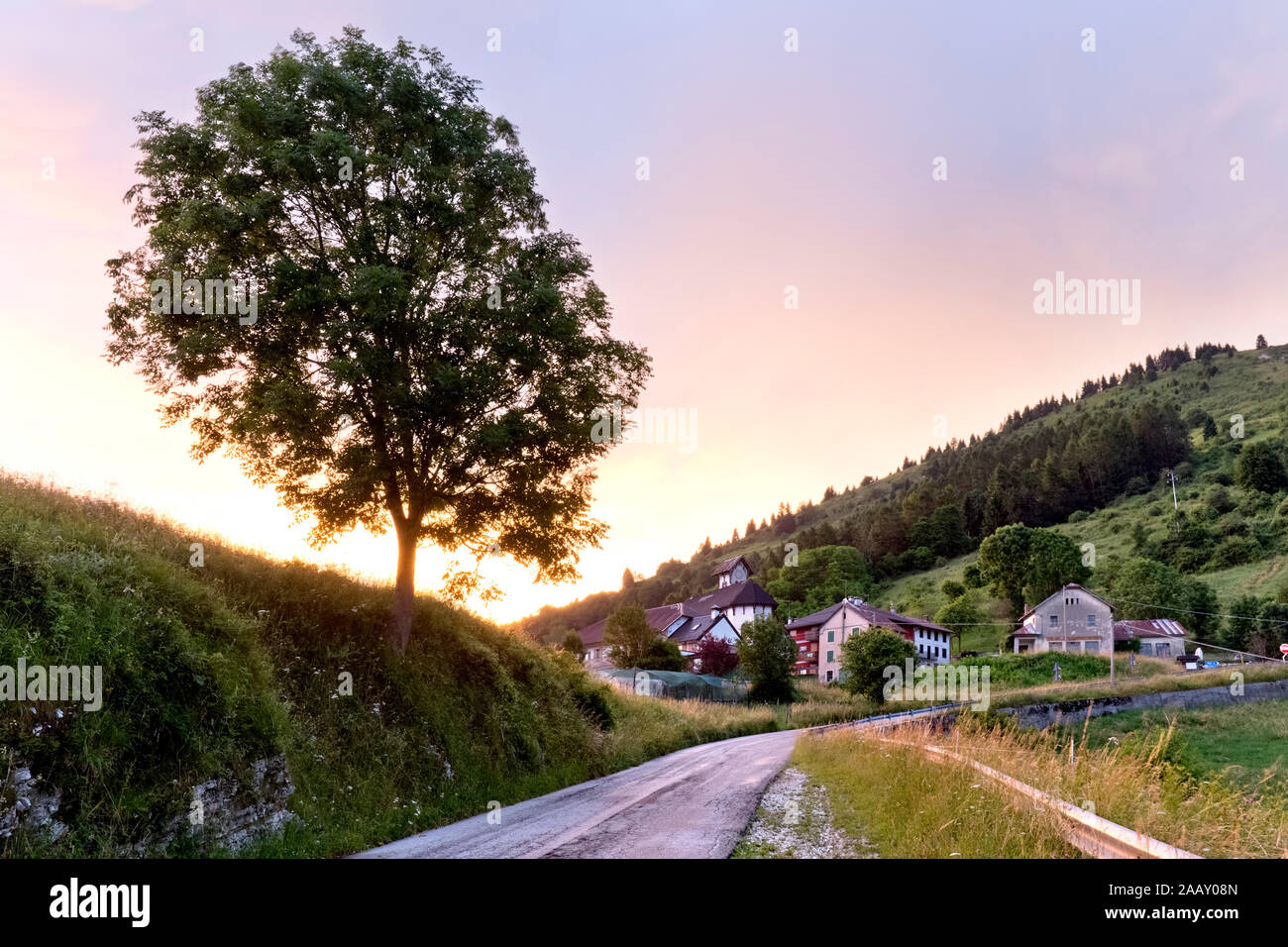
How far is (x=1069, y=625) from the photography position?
88.6 metres

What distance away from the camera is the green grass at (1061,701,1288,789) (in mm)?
34562

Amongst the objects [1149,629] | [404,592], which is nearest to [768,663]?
[404,592]

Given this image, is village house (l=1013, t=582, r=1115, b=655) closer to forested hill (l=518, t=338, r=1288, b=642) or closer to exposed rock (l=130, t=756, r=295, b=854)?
forested hill (l=518, t=338, r=1288, b=642)

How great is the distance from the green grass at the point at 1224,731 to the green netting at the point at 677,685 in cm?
2436

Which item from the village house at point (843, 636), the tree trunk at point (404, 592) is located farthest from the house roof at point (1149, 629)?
the tree trunk at point (404, 592)

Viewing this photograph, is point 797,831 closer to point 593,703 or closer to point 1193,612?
point 593,703

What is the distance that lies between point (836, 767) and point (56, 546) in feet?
52.5

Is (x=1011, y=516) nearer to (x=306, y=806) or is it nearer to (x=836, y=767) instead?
(x=836, y=767)

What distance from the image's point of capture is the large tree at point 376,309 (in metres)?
15.3

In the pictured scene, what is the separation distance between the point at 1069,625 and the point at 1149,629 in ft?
26.3

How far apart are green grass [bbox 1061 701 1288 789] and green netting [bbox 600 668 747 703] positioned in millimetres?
24358

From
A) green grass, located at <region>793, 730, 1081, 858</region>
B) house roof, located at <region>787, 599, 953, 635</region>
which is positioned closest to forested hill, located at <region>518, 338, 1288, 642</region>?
house roof, located at <region>787, 599, 953, 635</region>
